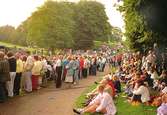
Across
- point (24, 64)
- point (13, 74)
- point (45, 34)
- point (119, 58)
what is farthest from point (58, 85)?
point (45, 34)

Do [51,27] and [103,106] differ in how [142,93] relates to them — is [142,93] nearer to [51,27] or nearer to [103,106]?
[103,106]

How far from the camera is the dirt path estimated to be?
1614 cm

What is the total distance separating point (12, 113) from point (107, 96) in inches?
139

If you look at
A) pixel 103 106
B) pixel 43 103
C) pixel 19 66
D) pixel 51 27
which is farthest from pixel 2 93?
pixel 51 27

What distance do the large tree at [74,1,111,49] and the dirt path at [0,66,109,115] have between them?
65.6 m

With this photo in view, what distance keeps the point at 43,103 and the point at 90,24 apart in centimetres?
7379

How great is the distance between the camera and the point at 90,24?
9169 centimetres

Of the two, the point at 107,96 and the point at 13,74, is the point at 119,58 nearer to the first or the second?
the point at 13,74

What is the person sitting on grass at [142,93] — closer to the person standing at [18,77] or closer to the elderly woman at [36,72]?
the person standing at [18,77]

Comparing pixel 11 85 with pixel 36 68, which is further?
pixel 36 68

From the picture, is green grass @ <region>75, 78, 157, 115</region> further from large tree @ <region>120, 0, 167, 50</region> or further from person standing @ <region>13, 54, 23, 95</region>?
large tree @ <region>120, 0, 167, 50</region>

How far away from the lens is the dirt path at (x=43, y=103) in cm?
1614

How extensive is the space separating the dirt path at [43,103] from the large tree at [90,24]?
65.6 m

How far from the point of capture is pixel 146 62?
2744 centimetres
